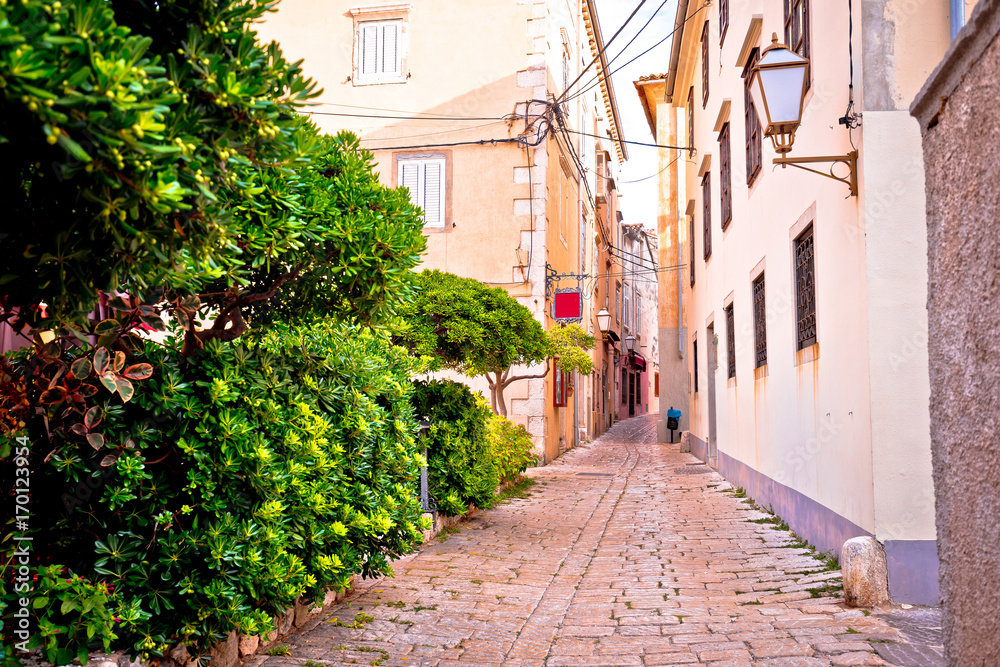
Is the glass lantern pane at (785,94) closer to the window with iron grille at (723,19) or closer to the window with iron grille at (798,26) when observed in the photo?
the window with iron grille at (798,26)

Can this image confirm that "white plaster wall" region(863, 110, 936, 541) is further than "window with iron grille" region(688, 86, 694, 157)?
No

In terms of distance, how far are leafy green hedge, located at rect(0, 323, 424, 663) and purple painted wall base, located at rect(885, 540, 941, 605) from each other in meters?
3.68

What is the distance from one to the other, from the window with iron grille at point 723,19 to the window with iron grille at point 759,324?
16.0ft

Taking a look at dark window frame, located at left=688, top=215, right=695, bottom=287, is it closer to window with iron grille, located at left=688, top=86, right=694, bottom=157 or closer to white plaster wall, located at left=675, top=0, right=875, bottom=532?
window with iron grille, located at left=688, top=86, right=694, bottom=157

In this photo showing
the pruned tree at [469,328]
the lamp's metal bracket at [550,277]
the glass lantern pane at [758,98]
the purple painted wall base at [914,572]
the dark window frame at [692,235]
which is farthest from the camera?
the dark window frame at [692,235]

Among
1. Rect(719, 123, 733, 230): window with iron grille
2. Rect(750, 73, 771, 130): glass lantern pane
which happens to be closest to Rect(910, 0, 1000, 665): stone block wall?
Rect(750, 73, 771, 130): glass lantern pane

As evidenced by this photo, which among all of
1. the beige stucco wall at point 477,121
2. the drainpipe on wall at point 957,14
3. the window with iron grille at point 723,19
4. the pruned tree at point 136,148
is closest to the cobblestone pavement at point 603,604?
the pruned tree at point 136,148

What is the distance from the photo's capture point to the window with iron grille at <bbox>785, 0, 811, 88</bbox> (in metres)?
7.50

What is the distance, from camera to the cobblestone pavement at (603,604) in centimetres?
468

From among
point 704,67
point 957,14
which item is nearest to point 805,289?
point 957,14

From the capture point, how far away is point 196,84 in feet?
7.07

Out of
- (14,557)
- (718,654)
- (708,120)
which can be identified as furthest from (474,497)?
(708,120)

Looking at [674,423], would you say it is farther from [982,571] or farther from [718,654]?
[982,571]

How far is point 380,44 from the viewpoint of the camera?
1684 cm
